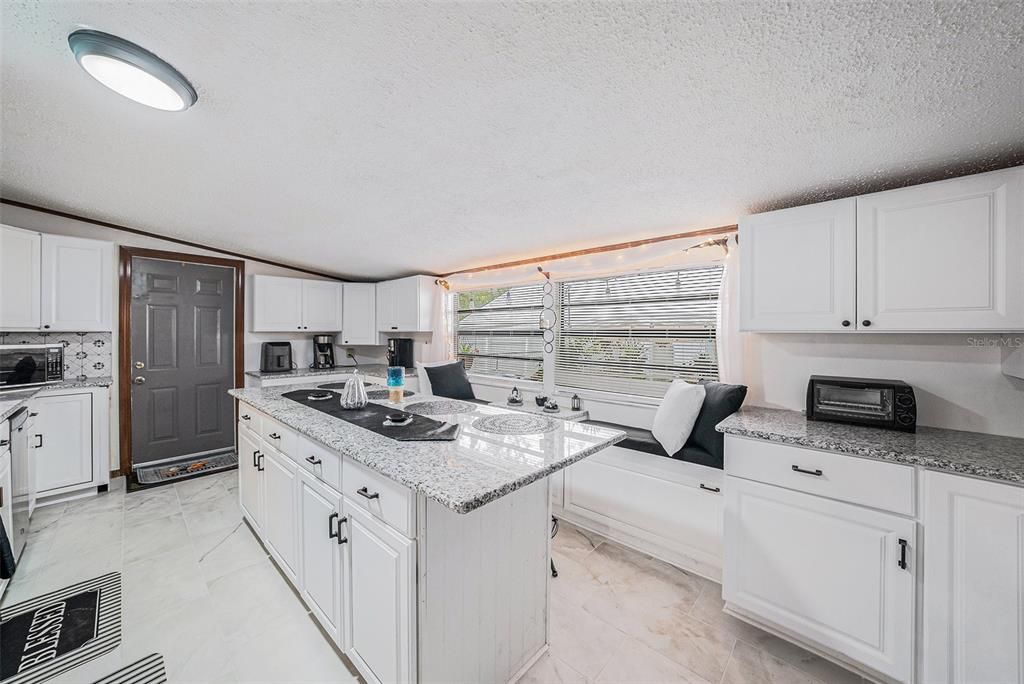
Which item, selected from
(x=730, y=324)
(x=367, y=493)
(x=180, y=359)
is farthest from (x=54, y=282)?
(x=730, y=324)

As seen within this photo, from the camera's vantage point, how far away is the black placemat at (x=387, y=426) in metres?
1.54

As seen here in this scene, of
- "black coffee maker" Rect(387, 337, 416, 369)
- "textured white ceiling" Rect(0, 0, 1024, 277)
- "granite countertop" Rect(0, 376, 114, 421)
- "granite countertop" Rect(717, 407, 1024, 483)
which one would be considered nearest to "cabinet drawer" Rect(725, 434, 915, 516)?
"granite countertop" Rect(717, 407, 1024, 483)

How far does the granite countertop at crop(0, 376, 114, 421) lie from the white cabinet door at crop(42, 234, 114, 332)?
44 centimetres

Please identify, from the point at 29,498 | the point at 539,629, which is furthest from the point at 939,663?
the point at 29,498

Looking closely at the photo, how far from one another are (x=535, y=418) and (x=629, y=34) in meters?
1.49

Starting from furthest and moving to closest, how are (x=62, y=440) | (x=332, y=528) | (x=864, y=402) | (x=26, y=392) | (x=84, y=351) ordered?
(x=84, y=351) < (x=62, y=440) < (x=26, y=392) < (x=864, y=402) < (x=332, y=528)

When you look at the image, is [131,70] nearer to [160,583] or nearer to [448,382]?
[160,583]

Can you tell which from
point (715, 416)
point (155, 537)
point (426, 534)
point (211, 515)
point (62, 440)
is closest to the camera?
point (426, 534)

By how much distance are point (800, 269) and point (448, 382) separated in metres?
2.94

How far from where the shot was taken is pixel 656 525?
2295 millimetres

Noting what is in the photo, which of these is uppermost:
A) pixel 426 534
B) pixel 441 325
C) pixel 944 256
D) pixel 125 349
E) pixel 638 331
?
pixel 944 256

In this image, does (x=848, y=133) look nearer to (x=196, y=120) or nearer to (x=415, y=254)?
(x=196, y=120)

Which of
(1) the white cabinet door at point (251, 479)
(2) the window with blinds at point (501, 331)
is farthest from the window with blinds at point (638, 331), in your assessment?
(1) the white cabinet door at point (251, 479)

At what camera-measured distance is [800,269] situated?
1881 millimetres
